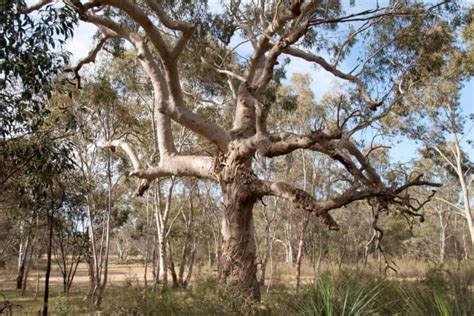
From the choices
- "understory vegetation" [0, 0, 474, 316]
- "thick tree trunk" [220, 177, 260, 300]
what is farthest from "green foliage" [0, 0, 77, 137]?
"thick tree trunk" [220, 177, 260, 300]

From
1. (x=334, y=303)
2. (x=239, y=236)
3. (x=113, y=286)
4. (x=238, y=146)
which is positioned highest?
(x=238, y=146)

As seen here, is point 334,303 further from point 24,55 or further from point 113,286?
point 113,286

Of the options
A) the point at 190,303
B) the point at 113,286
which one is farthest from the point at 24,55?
the point at 113,286

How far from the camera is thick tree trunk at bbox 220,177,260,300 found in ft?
21.6

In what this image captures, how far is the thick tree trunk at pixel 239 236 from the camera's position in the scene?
21.6ft

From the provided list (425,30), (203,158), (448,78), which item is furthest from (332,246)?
(203,158)

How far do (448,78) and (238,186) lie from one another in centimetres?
1237

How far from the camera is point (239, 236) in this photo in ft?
22.2

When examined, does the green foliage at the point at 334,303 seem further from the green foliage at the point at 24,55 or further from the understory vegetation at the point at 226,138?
the green foliage at the point at 24,55

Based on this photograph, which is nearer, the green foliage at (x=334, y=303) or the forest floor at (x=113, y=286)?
the green foliage at (x=334, y=303)

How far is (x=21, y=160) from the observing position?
16.9 feet

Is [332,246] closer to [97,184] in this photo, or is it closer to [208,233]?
[208,233]

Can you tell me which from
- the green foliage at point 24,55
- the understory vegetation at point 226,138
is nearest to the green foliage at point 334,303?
the understory vegetation at point 226,138

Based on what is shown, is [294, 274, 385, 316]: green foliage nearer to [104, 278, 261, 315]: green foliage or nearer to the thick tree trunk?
[104, 278, 261, 315]: green foliage
